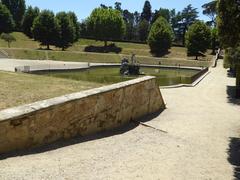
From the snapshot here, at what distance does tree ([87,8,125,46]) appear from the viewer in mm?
90069

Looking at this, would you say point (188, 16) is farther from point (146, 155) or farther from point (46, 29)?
point (146, 155)

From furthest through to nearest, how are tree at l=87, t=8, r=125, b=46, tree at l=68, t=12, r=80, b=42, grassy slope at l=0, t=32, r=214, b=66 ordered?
tree at l=87, t=8, r=125, b=46 < tree at l=68, t=12, r=80, b=42 < grassy slope at l=0, t=32, r=214, b=66

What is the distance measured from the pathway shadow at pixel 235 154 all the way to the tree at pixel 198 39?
64.8 metres

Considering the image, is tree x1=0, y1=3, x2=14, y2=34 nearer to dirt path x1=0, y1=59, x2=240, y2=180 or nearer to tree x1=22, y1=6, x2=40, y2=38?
tree x1=22, y1=6, x2=40, y2=38

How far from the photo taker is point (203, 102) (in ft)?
66.8

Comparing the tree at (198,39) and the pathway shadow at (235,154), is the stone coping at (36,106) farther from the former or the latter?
the tree at (198,39)

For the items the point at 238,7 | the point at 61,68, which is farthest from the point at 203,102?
the point at 61,68

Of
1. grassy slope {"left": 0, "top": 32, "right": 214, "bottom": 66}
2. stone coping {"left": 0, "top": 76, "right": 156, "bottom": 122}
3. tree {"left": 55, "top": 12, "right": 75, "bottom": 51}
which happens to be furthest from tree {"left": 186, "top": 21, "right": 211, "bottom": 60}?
stone coping {"left": 0, "top": 76, "right": 156, "bottom": 122}

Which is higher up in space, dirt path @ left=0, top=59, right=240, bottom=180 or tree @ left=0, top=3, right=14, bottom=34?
tree @ left=0, top=3, right=14, bottom=34

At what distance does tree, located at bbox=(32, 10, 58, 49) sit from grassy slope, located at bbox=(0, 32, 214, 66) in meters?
3.02

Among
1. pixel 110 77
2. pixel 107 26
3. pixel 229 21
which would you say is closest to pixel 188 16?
pixel 107 26

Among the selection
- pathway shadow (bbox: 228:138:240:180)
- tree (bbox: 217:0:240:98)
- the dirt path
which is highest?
tree (bbox: 217:0:240:98)

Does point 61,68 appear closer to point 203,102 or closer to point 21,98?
point 203,102

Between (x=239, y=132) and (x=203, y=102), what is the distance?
6.77 meters
